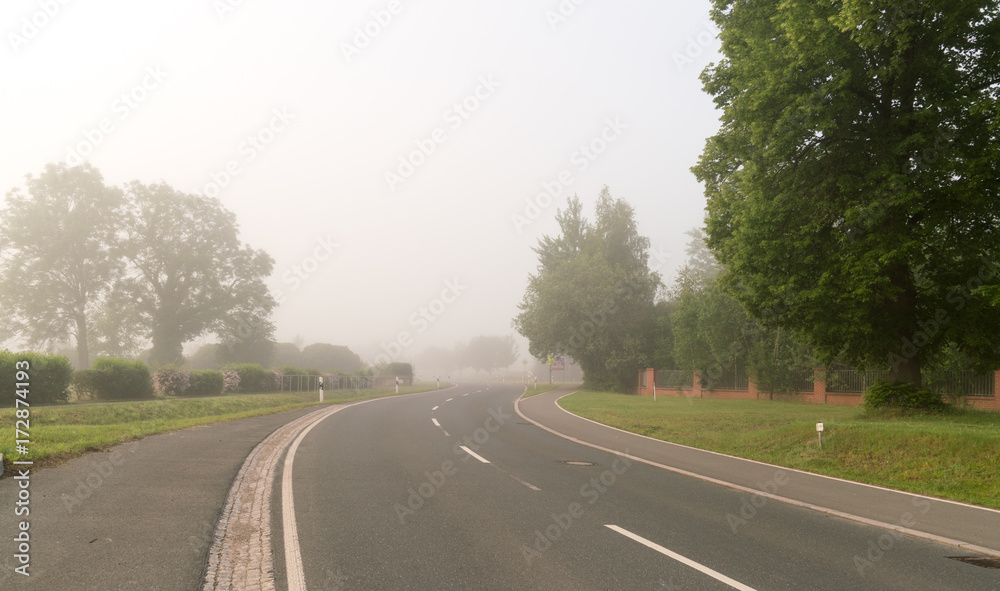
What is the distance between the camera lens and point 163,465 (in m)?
9.29

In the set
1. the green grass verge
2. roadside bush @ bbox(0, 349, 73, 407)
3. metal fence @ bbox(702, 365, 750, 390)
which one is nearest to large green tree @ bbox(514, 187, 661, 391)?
metal fence @ bbox(702, 365, 750, 390)

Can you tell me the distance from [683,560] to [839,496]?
5115 mm

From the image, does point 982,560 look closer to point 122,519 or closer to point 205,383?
point 122,519

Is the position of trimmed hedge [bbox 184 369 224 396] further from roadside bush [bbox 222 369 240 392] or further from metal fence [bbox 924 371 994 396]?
metal fence [bbox 924 371 994 396]

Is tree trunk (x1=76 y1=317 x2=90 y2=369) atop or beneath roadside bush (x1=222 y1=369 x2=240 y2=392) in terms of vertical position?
atop

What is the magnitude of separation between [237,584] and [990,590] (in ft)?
21.6

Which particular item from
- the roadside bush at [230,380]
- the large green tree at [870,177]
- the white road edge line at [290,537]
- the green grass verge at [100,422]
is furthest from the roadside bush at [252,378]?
the large green tree at [870,177]

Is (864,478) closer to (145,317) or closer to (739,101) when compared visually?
(739,101)

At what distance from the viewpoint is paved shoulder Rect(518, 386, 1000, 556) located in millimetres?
7145

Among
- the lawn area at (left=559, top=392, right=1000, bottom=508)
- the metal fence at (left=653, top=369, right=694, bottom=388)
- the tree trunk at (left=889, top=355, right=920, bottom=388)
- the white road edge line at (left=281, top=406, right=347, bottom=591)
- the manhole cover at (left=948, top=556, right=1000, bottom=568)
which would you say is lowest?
the metal fence at (left=653, top=369, right=694, bottom=388)

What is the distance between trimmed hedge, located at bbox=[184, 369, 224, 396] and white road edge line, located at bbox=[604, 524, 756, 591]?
28.9 metres

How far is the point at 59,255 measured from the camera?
1718 inches

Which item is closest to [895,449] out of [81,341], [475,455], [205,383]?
[475,455]

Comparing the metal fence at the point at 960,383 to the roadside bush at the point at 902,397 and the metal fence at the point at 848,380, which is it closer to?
the metal fence at the point at 848,380
